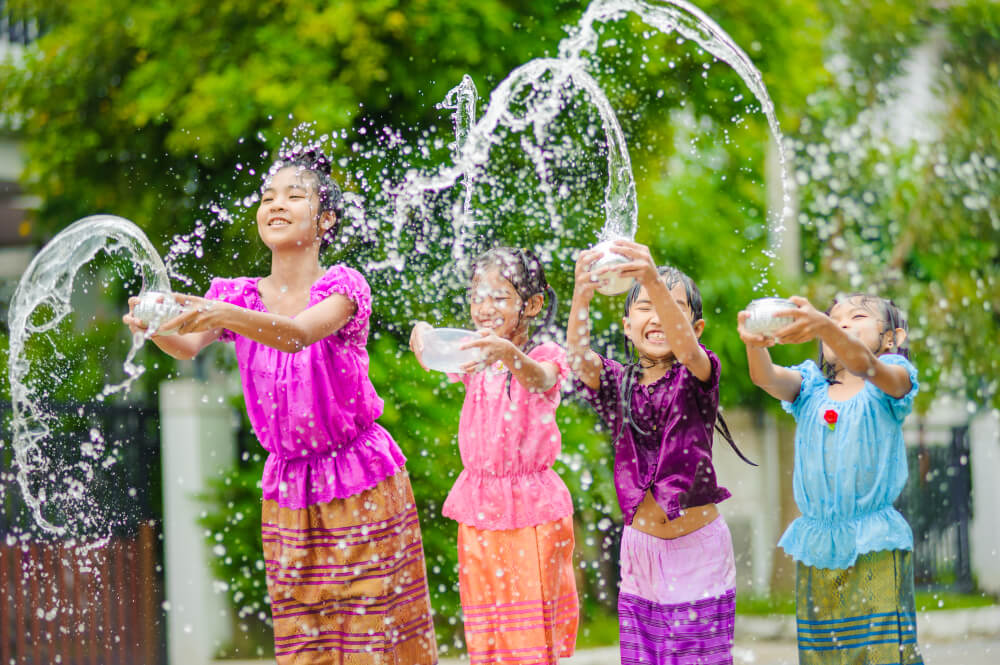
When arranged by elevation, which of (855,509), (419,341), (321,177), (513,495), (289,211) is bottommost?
(855,509)

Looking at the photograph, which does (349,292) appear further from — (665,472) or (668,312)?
(665,472)

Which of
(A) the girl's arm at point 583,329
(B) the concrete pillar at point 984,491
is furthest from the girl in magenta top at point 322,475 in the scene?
(B) the concrete pillar at point 984,491

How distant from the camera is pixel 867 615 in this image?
3.42m

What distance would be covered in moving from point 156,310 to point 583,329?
3.85 ft

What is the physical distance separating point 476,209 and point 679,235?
1045 millimetres

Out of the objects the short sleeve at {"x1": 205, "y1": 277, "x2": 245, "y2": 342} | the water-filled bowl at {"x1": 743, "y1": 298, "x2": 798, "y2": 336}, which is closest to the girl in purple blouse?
the water-filled bowl at {"x1": 743, "y1": 298, "x2": 798, "y2": 336}

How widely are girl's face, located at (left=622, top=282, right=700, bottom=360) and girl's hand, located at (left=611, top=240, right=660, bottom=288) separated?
10.8 inches

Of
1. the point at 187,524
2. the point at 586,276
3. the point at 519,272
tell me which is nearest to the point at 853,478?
the point at 586,276

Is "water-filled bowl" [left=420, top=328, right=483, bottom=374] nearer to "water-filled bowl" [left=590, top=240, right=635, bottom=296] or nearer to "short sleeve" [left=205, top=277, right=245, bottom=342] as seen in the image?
"water-filled bowl" [left=590, top=240, right=635, bottom=296]

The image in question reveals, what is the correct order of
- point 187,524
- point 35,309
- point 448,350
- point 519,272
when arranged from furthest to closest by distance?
point 35,309, point 187,524, point 519,272, point 448,350

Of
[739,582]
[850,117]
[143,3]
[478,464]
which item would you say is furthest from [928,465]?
[143,3]

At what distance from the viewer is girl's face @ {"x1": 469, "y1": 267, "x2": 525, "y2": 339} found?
11.6ft

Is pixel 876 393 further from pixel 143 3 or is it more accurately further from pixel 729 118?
pixel 143 3

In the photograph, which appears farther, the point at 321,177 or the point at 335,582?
the point at 321,177
